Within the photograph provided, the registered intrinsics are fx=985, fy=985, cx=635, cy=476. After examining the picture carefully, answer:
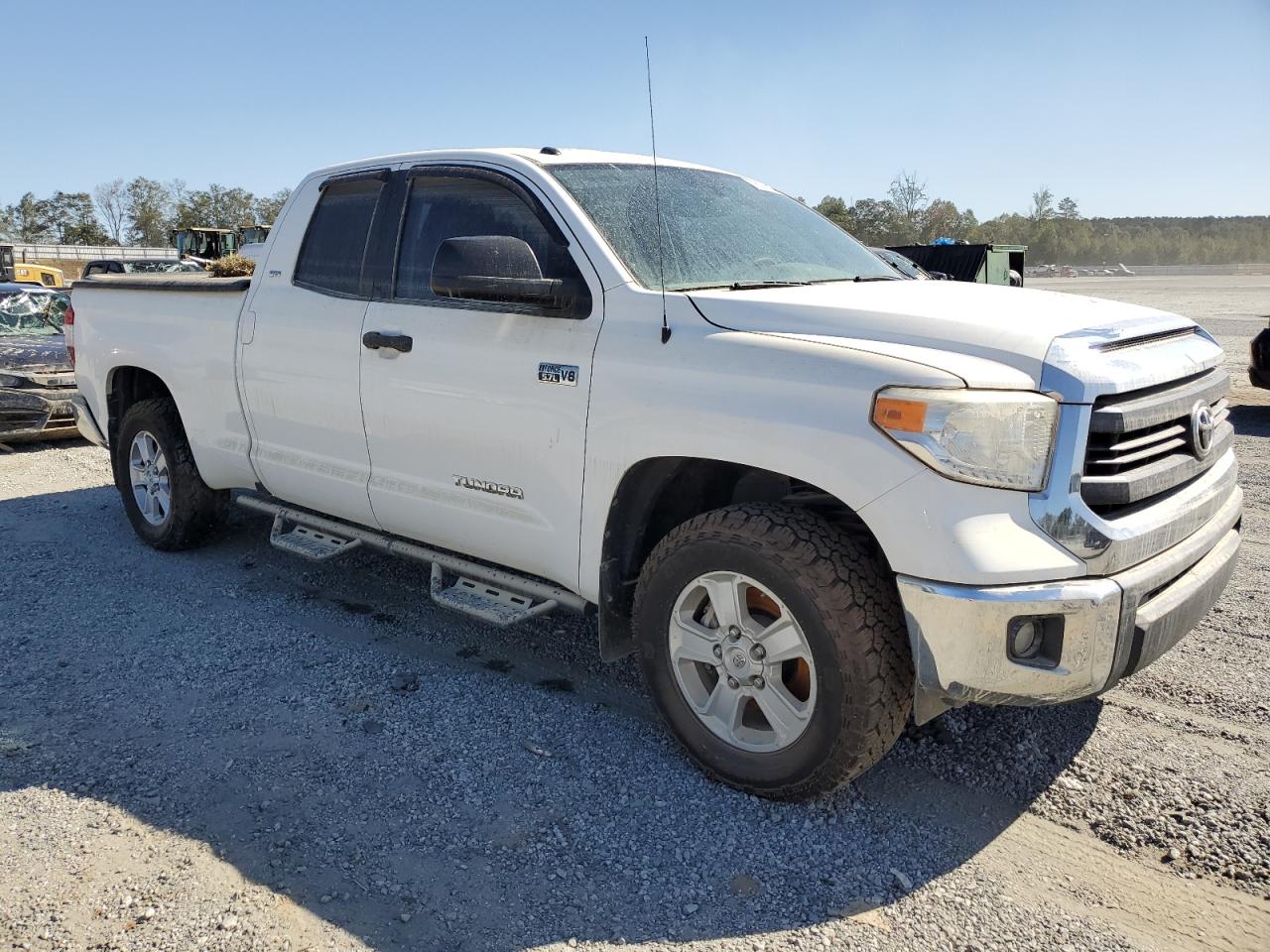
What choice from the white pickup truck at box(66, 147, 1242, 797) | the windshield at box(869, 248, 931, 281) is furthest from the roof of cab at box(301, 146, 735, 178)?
the windshield at box(869, 248, 931, 281)

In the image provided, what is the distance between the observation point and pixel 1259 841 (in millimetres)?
2822

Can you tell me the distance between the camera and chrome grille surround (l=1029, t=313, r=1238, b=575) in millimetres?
2584

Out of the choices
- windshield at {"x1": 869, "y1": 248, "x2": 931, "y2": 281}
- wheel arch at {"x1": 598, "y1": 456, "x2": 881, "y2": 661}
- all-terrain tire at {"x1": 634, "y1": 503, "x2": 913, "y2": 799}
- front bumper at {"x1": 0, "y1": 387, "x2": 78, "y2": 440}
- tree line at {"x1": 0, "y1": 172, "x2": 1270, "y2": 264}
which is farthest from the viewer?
tree line at {"x1": 0, "y1": 172, "x2": 1270, "y2": 264}

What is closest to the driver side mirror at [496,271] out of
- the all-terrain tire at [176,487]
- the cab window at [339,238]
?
the cab window at [339,238]

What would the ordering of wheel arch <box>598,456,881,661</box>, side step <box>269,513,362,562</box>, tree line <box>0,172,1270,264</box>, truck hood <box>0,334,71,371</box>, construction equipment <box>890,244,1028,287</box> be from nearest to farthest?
wheel arch <box>598,456,881,661</box>, side step <box>269,513,362,562</box>, truck hood <box>0,334,71,371</box>, construction equipment <box>890,244,1028,287</box>, tree line <box>0,172,1270,264</box>

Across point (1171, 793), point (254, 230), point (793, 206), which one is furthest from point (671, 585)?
point (254, 230)

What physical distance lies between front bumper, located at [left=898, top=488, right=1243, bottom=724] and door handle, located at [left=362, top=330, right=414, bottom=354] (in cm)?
224

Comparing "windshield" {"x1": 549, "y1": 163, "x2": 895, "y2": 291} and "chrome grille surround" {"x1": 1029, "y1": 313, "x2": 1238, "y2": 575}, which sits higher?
"windshield" {"x1": 549, "y1": 163, "x2": 895, "y2": 291}

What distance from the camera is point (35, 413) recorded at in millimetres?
9016

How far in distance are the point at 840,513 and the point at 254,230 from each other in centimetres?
2450

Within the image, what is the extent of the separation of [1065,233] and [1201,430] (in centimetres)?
11791

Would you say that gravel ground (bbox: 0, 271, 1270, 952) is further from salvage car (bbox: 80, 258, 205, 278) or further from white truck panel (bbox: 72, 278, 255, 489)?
salvage car (bbox: 80, 258, 205, 278)

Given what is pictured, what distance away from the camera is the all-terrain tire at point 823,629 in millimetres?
2789

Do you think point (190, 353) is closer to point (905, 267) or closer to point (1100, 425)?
point (1100, 425)
